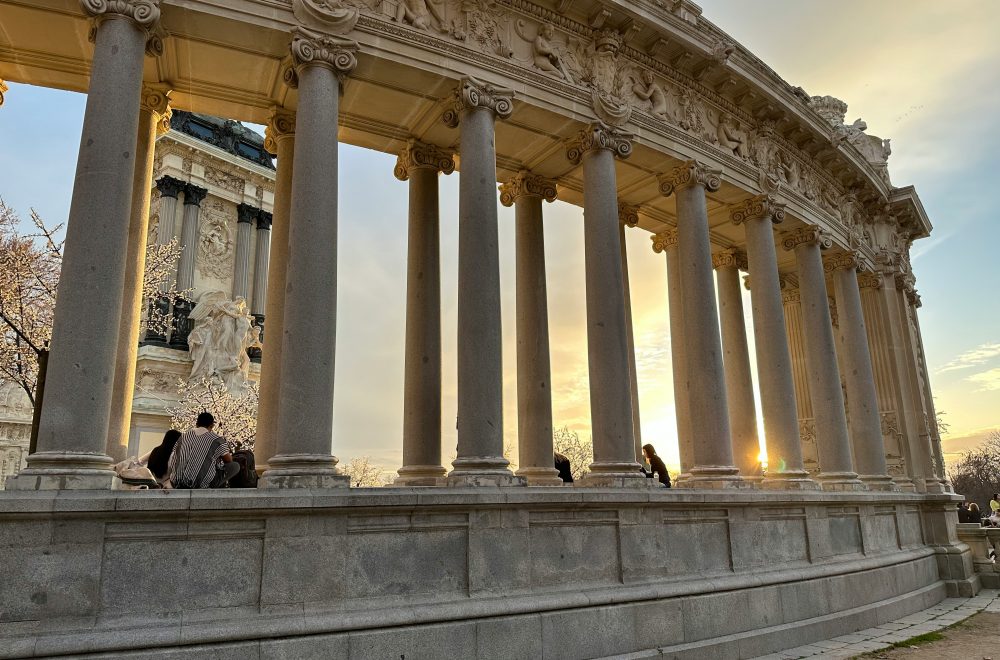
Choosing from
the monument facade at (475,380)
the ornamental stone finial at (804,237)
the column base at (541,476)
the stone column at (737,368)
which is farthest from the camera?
the ornamental stone finial at (804,237)

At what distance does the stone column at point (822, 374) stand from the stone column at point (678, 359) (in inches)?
194

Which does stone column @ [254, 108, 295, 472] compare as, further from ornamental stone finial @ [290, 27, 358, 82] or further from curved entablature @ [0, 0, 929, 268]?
ornamental stone finial @ [290, 27, 358, 82]

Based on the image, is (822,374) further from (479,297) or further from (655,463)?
(479,297)

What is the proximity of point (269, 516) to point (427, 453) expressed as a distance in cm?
745

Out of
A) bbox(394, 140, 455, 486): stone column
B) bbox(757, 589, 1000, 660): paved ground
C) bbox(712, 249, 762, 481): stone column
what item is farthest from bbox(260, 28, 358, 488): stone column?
bbox(712, 249, 762, 481): stone column

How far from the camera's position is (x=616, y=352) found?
18141mm

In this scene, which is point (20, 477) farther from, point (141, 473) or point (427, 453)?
point (427, 453)

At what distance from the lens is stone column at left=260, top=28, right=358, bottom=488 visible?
13250mm

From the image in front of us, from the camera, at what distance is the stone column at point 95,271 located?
11516 mm

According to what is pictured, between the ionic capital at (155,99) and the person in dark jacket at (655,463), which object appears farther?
the person in dark jacket at (655,463)

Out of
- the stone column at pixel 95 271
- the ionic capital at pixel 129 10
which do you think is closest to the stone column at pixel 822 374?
the stone column at pixel 95 271

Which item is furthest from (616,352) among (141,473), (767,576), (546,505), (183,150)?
(183,150)

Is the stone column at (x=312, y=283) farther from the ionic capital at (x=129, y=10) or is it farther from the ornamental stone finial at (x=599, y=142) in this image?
the ornamental stone finial at (x=599, y=142)


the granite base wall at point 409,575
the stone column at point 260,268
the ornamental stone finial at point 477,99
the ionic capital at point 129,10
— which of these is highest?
the stone column at point 260,268
